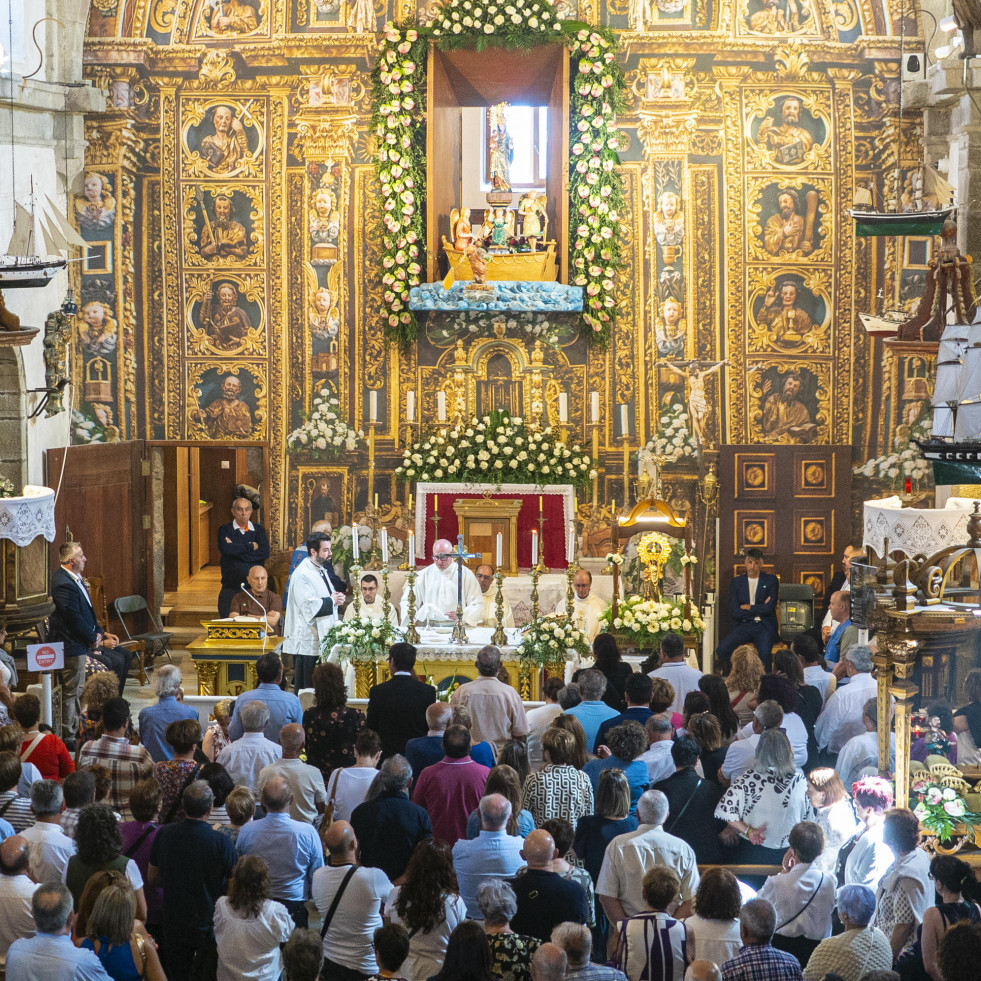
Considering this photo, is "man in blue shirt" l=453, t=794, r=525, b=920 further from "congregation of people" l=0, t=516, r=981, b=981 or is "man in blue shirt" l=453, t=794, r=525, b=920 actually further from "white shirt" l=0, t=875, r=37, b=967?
"white shirt" l=0, t=875, r=37, b=967

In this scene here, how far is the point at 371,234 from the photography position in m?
17.6

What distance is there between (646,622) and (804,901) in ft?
20.0

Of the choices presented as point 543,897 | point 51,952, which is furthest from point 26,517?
point 543,897

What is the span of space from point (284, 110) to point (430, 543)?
18.1 feet

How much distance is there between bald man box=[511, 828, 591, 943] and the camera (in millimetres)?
6551

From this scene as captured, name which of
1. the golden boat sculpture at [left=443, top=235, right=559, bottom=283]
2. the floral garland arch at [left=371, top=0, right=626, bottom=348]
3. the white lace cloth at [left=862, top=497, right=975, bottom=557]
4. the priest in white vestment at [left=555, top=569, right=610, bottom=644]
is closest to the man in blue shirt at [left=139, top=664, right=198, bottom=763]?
the priest in white vestment at [left=555, top=569, right=610, bottom=644]

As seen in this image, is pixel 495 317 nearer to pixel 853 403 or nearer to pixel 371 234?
pixel 371 234

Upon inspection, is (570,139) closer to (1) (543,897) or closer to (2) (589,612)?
(2) (589,612)

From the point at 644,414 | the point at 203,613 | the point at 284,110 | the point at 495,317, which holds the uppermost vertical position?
the point at 284,110

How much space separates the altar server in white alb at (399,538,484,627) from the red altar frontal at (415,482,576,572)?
2.24 m

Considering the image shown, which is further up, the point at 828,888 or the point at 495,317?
the point at 495,317

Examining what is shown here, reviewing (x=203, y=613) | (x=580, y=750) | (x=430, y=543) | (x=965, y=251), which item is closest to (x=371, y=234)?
(x=430, y=543)

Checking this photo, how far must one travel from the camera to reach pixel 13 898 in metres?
6.74

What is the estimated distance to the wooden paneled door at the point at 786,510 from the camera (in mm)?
17219
